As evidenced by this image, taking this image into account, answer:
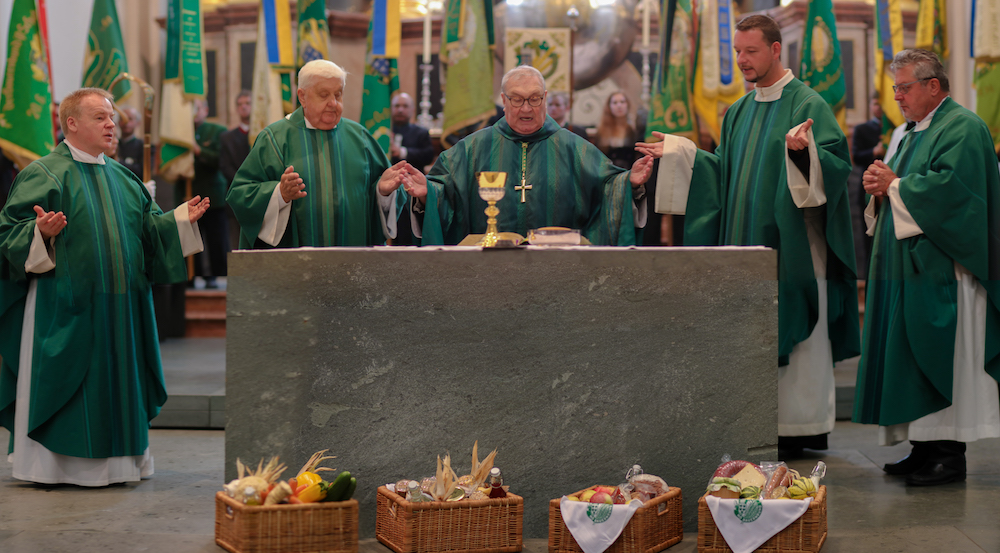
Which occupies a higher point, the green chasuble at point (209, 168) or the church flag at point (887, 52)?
the church flag at point (887, 52)

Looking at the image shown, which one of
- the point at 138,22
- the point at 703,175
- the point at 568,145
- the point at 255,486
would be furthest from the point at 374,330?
the point at 138,22

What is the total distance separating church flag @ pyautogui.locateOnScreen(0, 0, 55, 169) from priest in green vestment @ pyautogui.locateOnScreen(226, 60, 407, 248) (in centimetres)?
328

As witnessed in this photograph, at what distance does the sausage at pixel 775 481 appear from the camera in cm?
315

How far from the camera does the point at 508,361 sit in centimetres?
335

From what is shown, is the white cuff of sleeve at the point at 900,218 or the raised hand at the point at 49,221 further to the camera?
the white cuff of sleeve at the point at 900,218

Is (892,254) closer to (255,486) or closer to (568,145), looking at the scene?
(568,145)

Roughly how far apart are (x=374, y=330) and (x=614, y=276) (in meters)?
0.83

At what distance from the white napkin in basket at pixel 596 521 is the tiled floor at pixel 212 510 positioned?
9.2 inches

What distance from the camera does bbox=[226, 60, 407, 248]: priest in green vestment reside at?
14.3 feet

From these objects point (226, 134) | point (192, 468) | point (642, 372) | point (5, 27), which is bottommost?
point (192, 468)

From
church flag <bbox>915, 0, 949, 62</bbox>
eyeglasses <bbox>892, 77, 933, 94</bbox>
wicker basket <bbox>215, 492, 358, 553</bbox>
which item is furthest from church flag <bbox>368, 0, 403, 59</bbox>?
wicker basket <bbox>215, 492, 358, 553</bbox>

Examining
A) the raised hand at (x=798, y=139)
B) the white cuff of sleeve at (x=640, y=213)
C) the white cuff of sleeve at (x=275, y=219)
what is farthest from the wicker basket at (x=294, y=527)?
the raised hand at (x=798, y=139)

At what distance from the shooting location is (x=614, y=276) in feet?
11.0

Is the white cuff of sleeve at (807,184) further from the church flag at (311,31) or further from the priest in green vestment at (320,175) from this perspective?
the church flag at (311,31)
